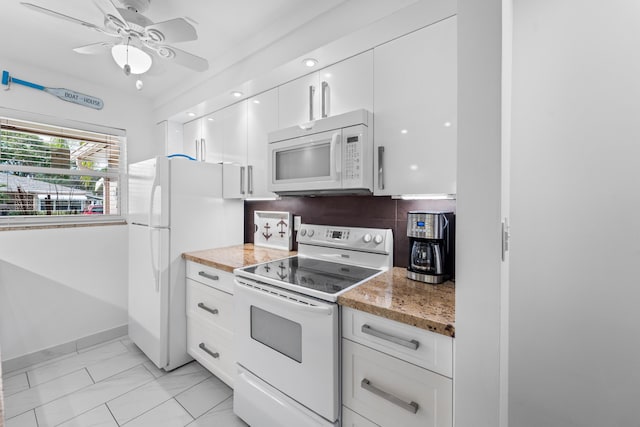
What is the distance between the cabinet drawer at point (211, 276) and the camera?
182cm

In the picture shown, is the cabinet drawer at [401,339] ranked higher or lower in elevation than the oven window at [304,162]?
lower

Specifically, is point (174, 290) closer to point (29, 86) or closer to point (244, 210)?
point (244, 210)

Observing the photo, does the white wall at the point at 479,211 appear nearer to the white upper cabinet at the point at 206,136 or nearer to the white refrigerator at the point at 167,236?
the white refrigerator at the point at 167,236

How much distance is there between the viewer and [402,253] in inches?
66.9

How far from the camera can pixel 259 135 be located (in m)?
2.18

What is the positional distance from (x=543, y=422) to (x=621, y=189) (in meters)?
1.10

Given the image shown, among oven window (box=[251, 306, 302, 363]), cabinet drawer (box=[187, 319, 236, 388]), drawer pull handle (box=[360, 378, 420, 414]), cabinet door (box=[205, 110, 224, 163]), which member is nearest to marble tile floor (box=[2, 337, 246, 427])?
cabinet drawer (box=[187, 319, 236, 388])

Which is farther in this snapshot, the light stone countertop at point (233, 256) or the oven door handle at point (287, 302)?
the light stone countertop at point (233, 256)

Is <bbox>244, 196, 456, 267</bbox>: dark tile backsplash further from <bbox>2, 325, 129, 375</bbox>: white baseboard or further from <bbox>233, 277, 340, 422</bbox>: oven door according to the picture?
<bbox>2, 325, 129, 375</bbox>: white baseboard

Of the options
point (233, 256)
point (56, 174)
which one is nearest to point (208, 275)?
point (233, 256)

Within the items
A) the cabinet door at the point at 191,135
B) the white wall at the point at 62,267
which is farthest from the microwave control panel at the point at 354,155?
the white wall at the point at 62,267

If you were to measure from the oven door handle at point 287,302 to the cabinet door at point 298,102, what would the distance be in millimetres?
1121

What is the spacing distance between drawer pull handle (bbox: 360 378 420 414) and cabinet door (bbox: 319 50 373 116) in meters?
1.35

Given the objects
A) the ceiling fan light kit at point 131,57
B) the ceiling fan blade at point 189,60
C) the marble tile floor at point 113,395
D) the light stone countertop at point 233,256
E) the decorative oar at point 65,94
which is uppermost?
the decorative oar at point 65,94
